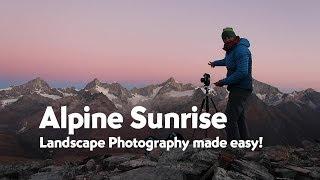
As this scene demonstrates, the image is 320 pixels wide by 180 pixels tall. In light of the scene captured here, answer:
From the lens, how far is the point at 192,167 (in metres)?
12.7

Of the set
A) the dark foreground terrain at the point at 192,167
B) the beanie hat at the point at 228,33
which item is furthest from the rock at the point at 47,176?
the beanie hat at the point at 228,33

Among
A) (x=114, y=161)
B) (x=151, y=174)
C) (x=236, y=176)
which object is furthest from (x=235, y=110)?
(x=114, y=161)

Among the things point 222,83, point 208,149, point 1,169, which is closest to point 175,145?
point 208,149

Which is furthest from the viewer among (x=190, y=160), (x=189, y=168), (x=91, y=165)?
(x=91, y=165)

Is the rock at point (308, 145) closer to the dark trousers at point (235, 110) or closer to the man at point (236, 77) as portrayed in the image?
the man at point (236, 77)

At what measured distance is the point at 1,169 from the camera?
56.9 ft

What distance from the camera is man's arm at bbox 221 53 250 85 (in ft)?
47.0

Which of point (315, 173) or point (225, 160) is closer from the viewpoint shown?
point (315, 173)

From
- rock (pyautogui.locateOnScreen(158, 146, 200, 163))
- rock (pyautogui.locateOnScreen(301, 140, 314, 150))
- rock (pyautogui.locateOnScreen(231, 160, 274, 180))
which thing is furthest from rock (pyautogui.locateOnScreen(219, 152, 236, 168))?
rock (pyautogui.locateOnScreen(301, 140, 314, 150))

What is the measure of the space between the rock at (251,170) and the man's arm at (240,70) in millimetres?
2987

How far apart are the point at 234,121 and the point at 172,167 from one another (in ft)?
10.2

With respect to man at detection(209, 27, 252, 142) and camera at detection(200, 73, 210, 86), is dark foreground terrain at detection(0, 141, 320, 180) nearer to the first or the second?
man at detection(209, 27, 252, 142)

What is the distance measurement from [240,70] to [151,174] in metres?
4.60

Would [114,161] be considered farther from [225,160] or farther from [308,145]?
[308,145]
